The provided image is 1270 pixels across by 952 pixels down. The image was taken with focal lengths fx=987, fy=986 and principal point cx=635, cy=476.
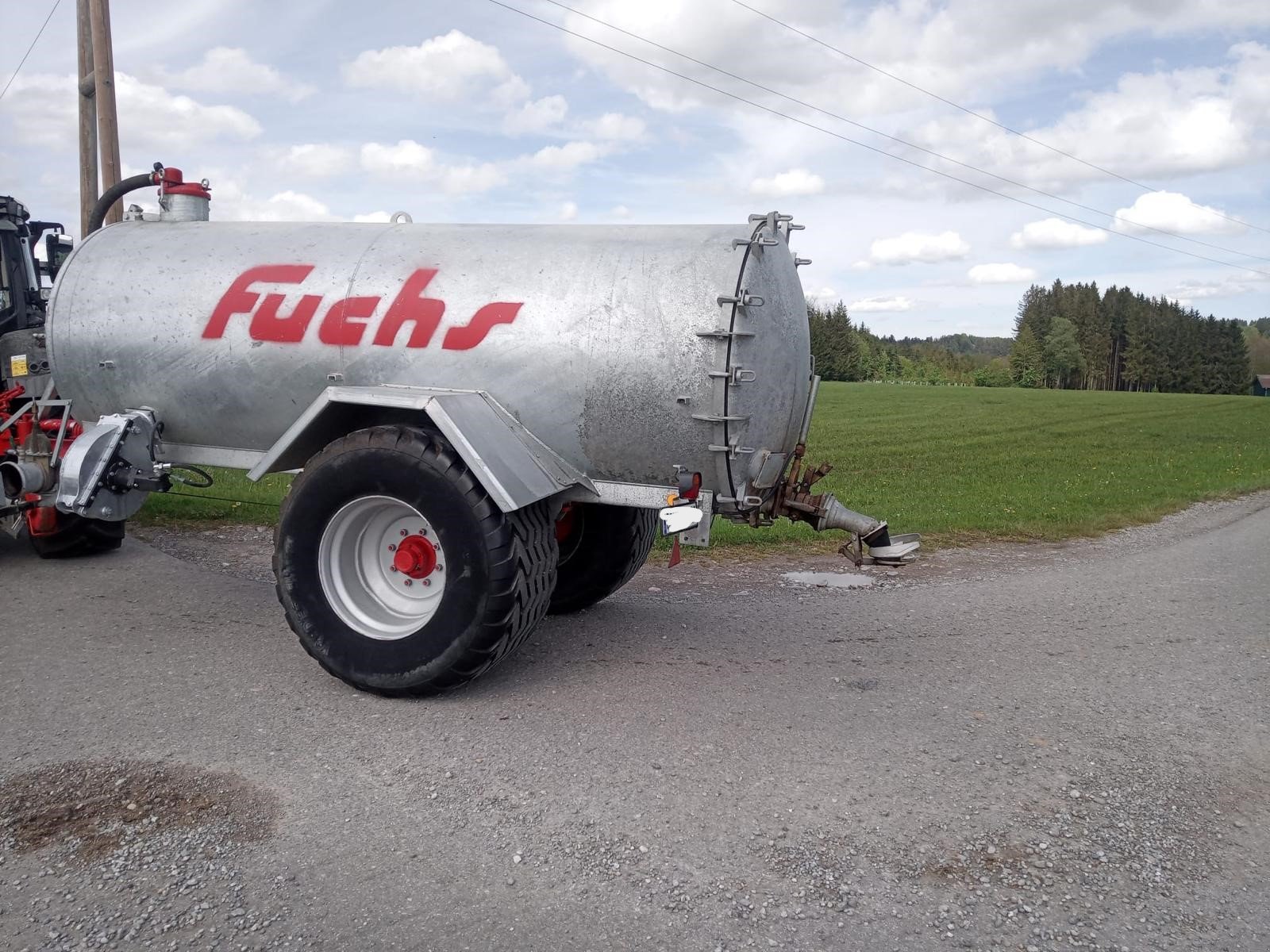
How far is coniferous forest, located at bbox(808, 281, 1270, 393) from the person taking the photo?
8738 cm

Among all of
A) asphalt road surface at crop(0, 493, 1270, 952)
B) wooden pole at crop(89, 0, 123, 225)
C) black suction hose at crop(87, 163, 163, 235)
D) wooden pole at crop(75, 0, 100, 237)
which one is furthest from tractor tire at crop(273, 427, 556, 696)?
wooden pole at crop(75, 0, 100, 237)

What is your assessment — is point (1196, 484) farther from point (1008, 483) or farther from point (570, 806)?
point (570, 806)

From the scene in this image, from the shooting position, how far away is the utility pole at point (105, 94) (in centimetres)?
1056

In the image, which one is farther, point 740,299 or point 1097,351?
point 1097,351

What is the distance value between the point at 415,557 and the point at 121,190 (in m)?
3.55

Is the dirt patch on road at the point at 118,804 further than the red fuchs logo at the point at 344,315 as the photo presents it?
No

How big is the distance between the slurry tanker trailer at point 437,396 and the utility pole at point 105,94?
5551mm

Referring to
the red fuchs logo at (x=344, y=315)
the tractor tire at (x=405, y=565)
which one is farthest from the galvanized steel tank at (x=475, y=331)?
the tractor tire at (x=405, y=565)

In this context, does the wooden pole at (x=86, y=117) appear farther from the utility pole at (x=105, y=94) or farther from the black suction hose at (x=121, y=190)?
the black suction hose at (x=121, y=190)

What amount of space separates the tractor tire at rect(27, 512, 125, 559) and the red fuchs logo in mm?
3192

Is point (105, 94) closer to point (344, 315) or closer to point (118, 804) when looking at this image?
point (344, 315)

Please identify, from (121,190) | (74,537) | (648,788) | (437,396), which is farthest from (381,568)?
(74,537)

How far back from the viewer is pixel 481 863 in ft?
11.1

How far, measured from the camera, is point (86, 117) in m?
11.4
